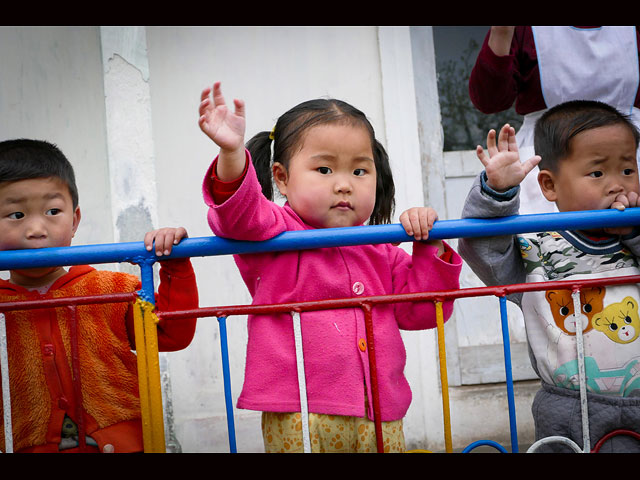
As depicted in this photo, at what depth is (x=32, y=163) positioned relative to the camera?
7.45 ft

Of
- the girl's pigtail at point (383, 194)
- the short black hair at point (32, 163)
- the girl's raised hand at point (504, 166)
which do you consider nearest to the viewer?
the girl's raised hand at point (504, 166)

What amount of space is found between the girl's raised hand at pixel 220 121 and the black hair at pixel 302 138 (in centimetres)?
37

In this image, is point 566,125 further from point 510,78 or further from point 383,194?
point 383,194

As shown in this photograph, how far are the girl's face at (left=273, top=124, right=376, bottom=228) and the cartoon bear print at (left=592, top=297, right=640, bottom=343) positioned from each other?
721 mm

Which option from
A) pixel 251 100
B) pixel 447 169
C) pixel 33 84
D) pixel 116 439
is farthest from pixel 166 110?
pixel 116 439

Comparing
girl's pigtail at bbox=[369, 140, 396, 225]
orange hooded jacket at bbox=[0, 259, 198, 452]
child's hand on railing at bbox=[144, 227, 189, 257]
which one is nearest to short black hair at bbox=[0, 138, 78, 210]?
orange hooded jacket at bbox=[0, 259, 198, 452]

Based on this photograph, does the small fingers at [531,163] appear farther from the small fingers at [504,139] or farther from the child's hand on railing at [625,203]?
the child's hand on railing at [625,203]

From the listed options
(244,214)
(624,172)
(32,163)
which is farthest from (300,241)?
(624,172)

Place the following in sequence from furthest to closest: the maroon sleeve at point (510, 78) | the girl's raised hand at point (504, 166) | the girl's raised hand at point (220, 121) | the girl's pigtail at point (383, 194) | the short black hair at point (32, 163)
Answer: the maroon sleeve at point (510, 78) < the girl's pigtail at point (383, 194) < the short black hair at point (32, 163) < the girl's raised hand at point (504, 166) < the girl's raised hand at point (220, 121)

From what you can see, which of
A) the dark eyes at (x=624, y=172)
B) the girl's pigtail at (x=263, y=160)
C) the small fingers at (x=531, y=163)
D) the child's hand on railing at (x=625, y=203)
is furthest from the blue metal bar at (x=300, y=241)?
the girl's pigtail at (x=263, y=160)

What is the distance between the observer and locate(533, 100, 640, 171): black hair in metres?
2.34

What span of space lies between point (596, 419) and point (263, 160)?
124 centimetres

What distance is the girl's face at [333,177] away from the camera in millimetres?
2172
